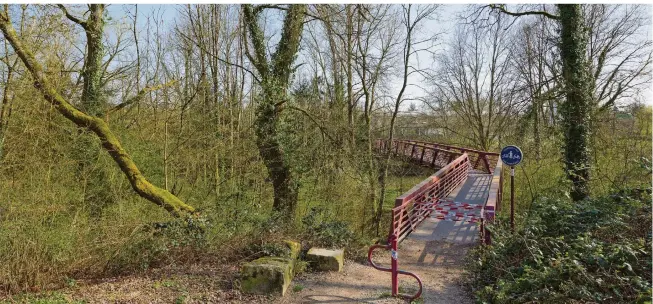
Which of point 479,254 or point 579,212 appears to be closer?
point 579,212

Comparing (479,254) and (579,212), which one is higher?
(579,212)

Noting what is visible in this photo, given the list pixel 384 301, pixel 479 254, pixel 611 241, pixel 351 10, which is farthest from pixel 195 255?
pixel 351 10

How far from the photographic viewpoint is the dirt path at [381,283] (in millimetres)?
5086

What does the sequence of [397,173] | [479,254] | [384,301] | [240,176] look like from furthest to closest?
[397,173], [240,176], [479,254], [384,301]

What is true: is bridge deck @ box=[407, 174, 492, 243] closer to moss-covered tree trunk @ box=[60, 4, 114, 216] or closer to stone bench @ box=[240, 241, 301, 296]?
stone bench @ box=[240, 241, 301, 296]

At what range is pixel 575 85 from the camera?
30.7 feet

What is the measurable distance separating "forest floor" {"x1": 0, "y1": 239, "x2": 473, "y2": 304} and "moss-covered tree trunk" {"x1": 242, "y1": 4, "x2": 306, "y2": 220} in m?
3.50

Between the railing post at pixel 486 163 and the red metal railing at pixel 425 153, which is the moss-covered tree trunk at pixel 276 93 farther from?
the railing post at pixel 486 163

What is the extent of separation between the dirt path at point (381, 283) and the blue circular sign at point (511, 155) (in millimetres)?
1834

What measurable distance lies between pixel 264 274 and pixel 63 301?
90.9 inches

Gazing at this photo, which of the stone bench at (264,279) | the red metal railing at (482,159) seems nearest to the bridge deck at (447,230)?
the stone bench at (264,279)

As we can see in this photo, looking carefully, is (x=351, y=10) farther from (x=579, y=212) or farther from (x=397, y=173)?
(x=579, y=212)

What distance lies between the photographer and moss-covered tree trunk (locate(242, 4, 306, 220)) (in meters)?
9.23

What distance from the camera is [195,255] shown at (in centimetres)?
624
